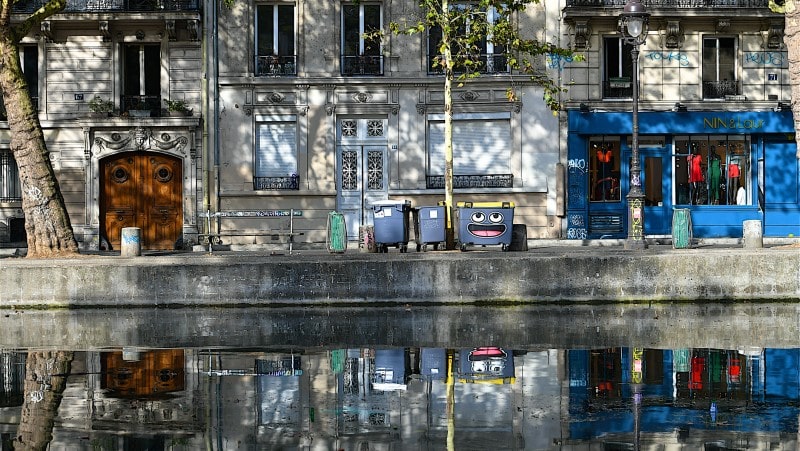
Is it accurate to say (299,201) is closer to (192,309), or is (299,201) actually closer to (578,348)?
(192,309)

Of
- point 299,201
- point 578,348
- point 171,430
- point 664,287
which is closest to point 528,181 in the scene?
point 299,201

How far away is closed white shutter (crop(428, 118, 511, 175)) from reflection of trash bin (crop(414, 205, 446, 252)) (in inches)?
344

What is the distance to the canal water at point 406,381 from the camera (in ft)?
26.0

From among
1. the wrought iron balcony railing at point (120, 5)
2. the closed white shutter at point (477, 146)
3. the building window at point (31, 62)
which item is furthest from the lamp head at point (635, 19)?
the building window at point (31, 62)

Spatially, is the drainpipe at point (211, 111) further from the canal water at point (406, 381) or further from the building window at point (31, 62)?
the canal water at point (406, 381)

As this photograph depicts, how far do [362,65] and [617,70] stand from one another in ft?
20.4

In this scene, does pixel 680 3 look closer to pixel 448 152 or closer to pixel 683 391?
pixel 448 152

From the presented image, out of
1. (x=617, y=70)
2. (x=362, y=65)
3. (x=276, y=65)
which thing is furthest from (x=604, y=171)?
(x=276, y=65)

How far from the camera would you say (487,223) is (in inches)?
880

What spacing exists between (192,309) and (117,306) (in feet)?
3.61

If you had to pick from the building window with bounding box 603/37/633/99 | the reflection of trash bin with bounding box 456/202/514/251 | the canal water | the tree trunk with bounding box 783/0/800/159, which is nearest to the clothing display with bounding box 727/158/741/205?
the building window with bounding box 603/37/633/99

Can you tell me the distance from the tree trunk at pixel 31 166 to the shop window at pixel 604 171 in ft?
48.7

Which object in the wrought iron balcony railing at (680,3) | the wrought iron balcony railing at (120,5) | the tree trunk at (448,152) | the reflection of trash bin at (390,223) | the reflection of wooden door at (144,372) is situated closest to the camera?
the reflection of wooden door at (144,372)

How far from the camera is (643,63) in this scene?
104ft
